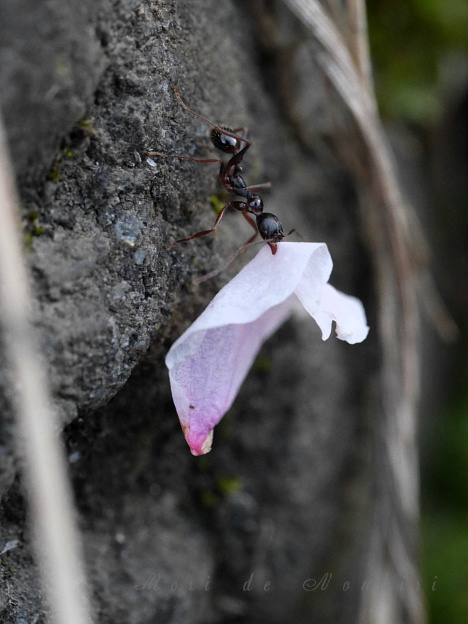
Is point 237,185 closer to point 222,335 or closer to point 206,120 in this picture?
point 206,120

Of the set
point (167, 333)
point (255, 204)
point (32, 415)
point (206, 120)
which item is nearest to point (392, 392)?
point (255, 204)

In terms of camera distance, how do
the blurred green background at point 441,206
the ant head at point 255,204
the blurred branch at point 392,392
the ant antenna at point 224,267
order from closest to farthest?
1. the ant antenna at point 224,267
2. the ant head at point 255,204
3. the blurred branch at point 392,392
4. the blurred green background at point 441,206

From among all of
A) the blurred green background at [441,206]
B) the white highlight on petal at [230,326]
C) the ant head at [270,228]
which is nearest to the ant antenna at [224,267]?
the ant head at [270,228]

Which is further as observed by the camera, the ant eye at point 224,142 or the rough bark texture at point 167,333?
the ant eye at point 224,142

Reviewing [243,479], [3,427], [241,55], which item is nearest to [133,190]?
[3,427]

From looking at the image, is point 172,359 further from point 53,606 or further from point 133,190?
point 53,606

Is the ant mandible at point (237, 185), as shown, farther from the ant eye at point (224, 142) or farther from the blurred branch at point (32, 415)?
the blurred branch at point (32, 415)

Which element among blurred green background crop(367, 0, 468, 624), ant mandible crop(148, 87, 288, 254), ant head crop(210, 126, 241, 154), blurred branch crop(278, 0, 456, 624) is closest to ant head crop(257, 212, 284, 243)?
ant mandible crop(148, 87, 288, 254)

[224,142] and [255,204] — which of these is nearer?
[224,142]
